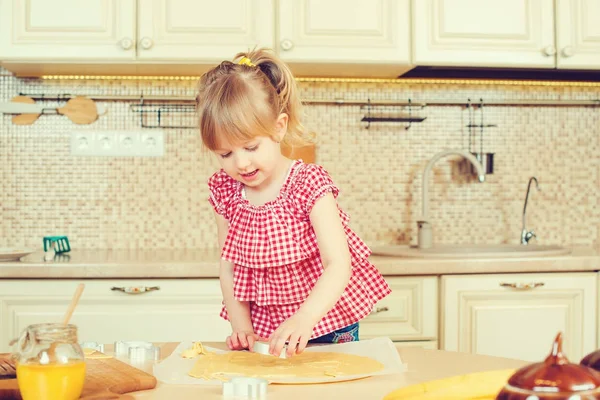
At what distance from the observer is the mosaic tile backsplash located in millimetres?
2693

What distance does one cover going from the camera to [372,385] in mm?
995

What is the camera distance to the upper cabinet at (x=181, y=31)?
238cm

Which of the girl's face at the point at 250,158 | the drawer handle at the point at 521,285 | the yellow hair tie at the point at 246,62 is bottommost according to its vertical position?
the drawer handle at the point at 521,285

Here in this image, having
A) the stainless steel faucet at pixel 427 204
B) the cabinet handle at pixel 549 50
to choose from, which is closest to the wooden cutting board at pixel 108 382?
the stainless steel faucet at pixel 427 204

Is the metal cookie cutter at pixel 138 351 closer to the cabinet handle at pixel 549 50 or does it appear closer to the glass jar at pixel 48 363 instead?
the glass jar at pixel 48 363

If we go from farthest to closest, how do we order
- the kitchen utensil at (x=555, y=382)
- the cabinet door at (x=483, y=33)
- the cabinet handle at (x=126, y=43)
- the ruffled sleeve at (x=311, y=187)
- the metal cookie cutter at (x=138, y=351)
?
the cabinet door at (x=483, y=33), the cabinet handle at (x=126, y=43), the ruffled sleeve at (x=311, y=187), the metal cookie cutter at (x=138, y=351), the kitchen utensil at (x=555, y=382)

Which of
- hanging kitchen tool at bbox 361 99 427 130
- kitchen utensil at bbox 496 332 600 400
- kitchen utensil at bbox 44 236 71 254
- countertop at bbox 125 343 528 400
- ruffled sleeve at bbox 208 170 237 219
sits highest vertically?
hanging kitchen tool at bbox 361 99 427 130

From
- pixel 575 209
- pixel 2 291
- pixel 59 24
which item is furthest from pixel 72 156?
pixel 575 209

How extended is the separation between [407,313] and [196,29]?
3.73 feet

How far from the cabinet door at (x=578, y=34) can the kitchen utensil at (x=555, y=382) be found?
218 centimetres

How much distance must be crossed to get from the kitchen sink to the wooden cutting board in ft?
4.62

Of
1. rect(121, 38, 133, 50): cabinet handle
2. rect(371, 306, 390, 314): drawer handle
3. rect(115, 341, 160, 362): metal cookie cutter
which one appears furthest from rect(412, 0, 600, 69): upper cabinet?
rect(115, 341, 160, 362): metal cookie cutter

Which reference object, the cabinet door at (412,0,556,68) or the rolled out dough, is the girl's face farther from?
the cabinet door at (412,0,556,68)

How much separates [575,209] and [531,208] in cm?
18
